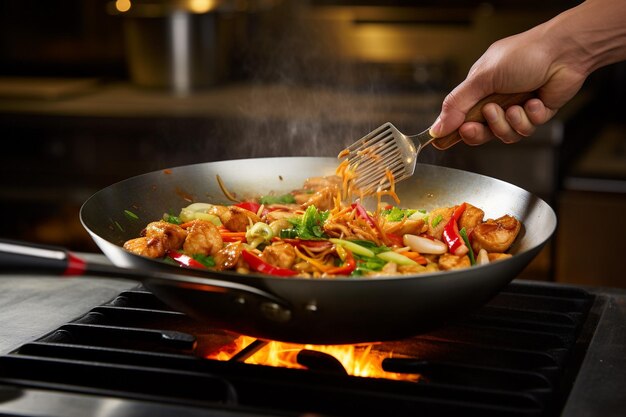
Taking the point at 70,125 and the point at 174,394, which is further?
the point at 70,125

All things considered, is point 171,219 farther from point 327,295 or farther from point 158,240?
point 327,295

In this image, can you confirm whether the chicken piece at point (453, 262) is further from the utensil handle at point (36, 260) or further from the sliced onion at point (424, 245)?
the utensil handle at point (36, 260)

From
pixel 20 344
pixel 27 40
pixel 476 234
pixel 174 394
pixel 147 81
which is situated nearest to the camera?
pixel 174 394

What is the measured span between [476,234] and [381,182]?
1.00ft

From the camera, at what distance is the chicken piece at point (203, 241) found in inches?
65.4

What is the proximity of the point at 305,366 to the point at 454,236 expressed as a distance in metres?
0.42

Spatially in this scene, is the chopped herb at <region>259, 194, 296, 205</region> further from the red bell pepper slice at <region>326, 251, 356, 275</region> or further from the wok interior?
the red bell pepper slice at <region>326, 251, 356, 275</region>

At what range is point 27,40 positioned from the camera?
491 cm

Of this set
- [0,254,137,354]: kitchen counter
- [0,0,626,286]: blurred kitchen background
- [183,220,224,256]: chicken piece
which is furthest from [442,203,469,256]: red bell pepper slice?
[0,0,626,286]: blurred kitchen background

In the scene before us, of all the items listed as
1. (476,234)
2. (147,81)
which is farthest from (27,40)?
(476,234)

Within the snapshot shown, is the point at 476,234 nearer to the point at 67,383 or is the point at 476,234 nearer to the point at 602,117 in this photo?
the point at 67,383

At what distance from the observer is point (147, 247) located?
1623mm

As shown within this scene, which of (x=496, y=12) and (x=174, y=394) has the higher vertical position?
(x=496, y=12)

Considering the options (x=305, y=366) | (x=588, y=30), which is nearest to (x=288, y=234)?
(x=305, y=366)
